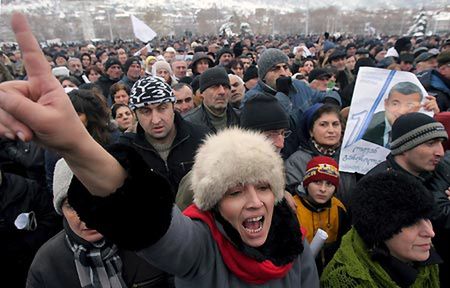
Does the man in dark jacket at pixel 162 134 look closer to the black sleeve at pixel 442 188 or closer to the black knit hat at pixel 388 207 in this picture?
the black knit hat at pixel 388 207

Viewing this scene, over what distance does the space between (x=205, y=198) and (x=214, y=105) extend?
7.90 ft

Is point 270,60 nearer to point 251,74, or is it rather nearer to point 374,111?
point 251,74

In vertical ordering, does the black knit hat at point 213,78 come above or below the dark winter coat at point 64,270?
above

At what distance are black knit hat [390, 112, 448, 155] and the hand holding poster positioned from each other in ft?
1.37

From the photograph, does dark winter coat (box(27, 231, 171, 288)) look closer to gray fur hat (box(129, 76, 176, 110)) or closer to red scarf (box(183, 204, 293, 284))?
red scarf (box(183, 204, 293, 284))

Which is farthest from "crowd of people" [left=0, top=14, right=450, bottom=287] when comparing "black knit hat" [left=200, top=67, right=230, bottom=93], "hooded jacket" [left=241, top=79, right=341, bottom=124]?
"black knit hat" [left=200, top=67, right=230, bottom=93]

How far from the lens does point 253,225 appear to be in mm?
1417

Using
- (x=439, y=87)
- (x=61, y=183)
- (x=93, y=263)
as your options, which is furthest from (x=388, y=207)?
(x=439, y=87)

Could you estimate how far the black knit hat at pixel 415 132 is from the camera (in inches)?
84.7

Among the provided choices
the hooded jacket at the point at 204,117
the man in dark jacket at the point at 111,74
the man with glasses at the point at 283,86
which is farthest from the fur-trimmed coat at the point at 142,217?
the man in dark jacket at the point at 111,74

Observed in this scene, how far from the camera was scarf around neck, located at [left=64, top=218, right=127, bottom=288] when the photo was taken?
67.5 inches

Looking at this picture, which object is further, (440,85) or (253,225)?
(440,85)

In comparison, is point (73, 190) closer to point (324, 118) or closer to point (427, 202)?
A: point (427, 202)

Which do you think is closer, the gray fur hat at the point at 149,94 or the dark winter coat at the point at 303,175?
the dark winter coat at the point at 303,175
